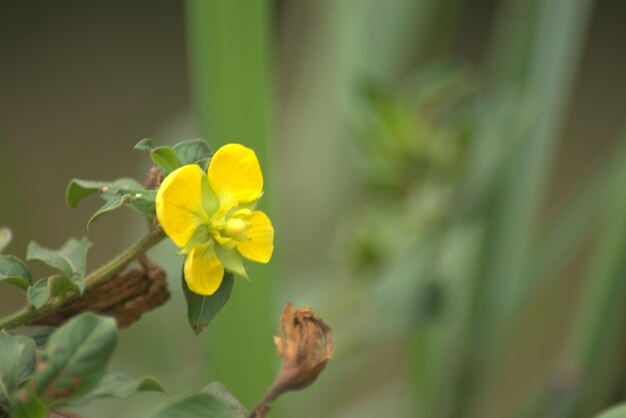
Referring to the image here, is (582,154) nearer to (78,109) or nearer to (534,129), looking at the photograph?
(78,109)

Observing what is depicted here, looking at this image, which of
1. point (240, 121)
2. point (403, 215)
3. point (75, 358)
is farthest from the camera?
point (403, 215)

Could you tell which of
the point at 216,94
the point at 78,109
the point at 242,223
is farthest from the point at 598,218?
the point at 78,109

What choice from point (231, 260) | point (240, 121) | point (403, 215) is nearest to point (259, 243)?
point (231, 260)

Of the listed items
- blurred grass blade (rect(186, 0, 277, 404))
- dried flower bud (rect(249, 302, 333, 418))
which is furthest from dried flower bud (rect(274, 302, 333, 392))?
blurred grass blade (rect(186, 0, 277, 404))

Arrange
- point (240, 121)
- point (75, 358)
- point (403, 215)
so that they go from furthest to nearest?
1. point (403, 215)
2. point (240, 121)
3. point (75, 358)

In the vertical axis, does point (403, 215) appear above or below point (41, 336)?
below

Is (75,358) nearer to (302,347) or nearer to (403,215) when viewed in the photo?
(302,347)
